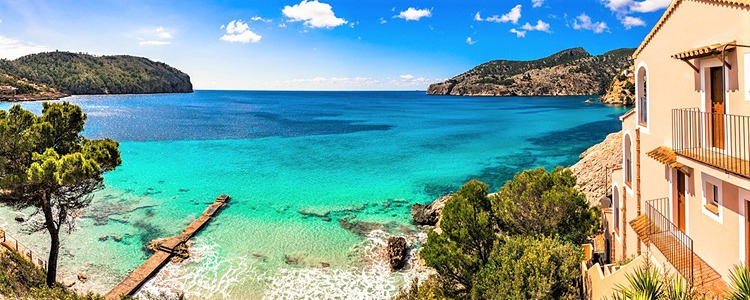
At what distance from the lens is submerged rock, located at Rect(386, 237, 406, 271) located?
1914 cm

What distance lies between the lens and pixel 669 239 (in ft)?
30.6

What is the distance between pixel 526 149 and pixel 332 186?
28049mm

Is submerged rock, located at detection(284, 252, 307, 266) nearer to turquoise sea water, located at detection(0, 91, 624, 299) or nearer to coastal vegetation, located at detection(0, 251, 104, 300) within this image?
turquoise sea water, located at detection(0, 91, 624, 299)

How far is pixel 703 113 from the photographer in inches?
307

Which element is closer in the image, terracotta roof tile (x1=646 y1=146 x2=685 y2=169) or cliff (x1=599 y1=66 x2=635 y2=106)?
terracotta roof tile (x1=646 y1=146 x2=685 y2=169)

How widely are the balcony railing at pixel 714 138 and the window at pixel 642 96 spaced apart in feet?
7.49

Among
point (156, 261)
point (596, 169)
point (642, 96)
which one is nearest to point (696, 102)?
point (642, 96)

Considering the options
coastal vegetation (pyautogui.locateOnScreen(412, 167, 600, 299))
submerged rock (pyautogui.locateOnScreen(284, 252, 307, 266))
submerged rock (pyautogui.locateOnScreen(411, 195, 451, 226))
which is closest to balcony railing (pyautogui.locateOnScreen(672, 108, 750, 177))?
coastal vegetation (pyautogui.locateOnScreen(412, 167, 600, 299))

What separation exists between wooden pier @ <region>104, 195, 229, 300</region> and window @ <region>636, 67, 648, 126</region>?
785 inches

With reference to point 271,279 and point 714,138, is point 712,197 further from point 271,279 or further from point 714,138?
point 271,279

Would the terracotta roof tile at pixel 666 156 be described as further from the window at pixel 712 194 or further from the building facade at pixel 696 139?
the window at pixel 712 194

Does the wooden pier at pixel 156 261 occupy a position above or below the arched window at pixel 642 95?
below

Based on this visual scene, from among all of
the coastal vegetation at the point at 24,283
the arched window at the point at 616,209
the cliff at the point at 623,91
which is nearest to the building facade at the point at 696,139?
the arched window at the point at 616,209

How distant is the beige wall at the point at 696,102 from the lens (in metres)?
6.92
